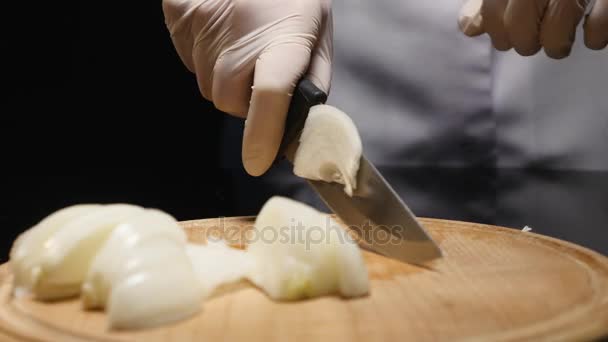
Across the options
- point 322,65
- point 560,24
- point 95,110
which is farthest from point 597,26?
point 95,110

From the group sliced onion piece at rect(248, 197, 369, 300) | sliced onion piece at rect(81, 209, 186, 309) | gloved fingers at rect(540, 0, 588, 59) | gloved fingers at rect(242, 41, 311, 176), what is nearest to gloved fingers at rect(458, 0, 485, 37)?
gloved fingers at rect(540, 0, 588, 59)

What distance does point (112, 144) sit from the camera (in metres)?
2.23

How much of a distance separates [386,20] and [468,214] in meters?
0.96

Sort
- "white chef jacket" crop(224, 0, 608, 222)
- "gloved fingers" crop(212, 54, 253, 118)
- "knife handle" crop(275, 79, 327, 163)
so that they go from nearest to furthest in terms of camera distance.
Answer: "knife handle" crop(275, 79, 327, 163)
"gloved fingers" crop(212, 54, 253, 118)
"white chef jacket" crop(224, 0, 608, 222)

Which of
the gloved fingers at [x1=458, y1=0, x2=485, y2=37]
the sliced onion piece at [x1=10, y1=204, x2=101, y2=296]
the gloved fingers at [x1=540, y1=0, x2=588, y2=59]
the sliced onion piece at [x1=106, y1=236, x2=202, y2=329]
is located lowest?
the sliced onion piece at [x1=10, y1=204, x2=101, y2=296]

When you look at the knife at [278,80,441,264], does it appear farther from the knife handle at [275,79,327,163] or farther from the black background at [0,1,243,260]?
the black background at [0,1,243,260]

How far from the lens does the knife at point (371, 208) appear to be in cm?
107

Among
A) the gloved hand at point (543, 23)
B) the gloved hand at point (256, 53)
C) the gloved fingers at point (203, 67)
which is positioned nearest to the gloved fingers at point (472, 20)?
the gloved hand at point (543, 23)

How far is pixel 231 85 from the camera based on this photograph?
1383mm

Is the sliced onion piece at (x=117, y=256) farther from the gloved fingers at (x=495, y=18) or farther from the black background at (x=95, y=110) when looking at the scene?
the gloved fingers at (x=495, y=18)

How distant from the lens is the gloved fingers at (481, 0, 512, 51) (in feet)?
5.05

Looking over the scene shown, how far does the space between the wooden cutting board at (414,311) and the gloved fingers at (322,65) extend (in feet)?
1.48

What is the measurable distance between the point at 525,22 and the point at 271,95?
63 cm

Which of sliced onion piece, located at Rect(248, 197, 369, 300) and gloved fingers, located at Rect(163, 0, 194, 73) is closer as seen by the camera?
sliced onion piece, located at Rect(248, 197, 369, 300)
